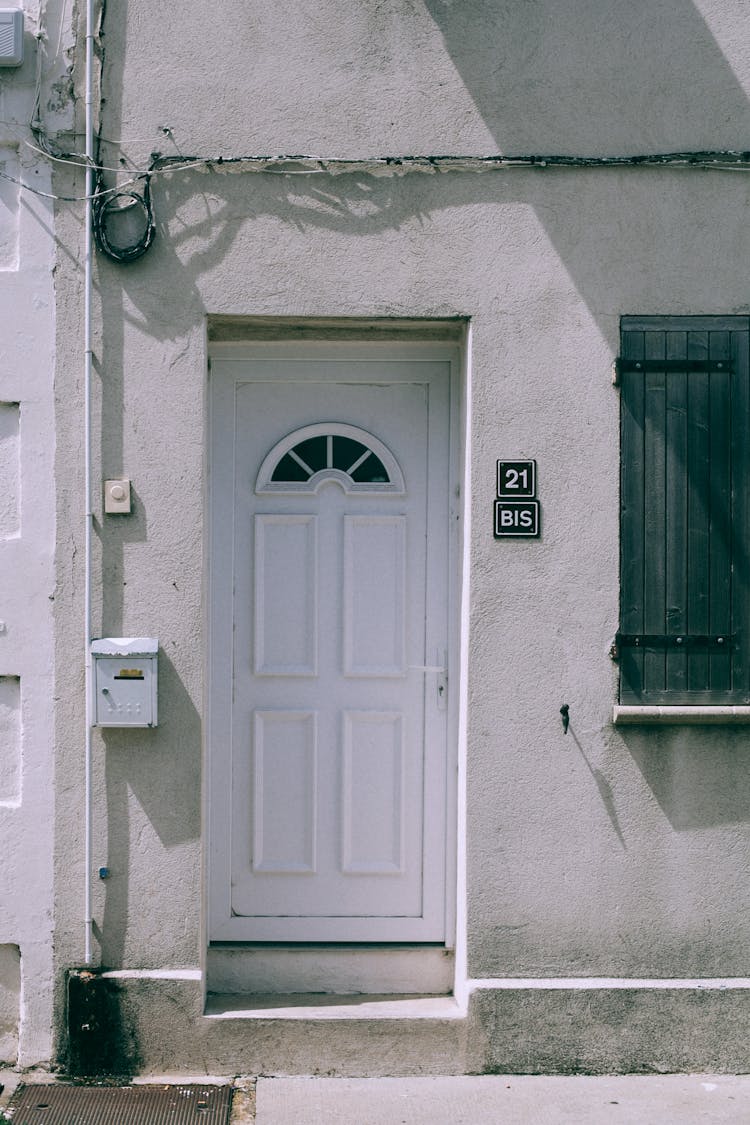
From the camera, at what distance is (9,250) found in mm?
4621

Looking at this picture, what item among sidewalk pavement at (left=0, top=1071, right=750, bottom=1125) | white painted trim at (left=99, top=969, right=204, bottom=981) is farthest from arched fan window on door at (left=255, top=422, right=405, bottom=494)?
sidewalk pavement at (left=0, top=1071, right=750, bottom=1125)

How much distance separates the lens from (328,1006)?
4.73m

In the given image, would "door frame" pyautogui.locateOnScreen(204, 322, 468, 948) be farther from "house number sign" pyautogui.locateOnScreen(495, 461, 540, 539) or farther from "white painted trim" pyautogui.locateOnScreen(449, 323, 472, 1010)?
"house number sign" pyautogui.locateOnScreen(495, 461, 540, 539)

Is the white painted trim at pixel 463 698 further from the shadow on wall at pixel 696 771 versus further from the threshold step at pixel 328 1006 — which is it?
the shadow on wall at pixel 696 771

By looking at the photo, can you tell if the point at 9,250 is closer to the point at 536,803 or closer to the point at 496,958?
the point at 536,803

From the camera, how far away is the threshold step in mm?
4625

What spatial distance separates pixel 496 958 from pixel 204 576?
6.13 feet

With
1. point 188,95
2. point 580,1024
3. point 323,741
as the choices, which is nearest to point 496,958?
point 580,1024

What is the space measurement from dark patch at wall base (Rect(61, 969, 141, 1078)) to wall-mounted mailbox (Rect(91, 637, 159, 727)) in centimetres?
100

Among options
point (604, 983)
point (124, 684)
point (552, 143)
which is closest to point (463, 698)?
point (604, 983)

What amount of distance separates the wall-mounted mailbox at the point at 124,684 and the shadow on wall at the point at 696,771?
183cm

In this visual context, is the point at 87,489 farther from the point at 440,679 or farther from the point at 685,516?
the point at 685,516

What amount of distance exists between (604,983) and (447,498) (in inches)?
79.0

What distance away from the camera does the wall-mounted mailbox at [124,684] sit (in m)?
4.52
